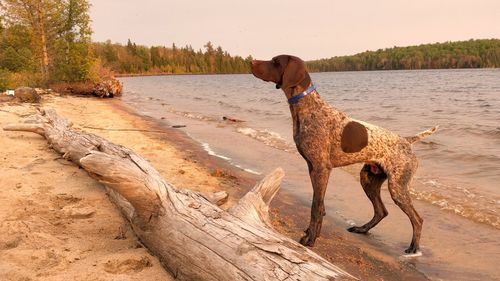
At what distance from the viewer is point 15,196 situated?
493 centimetres

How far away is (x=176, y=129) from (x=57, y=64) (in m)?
19.0

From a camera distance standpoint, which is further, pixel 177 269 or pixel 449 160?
pixel 449 160

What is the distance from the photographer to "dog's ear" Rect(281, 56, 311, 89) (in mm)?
4785

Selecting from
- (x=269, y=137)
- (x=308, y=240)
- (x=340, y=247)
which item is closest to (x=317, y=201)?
(x=308, y=240)

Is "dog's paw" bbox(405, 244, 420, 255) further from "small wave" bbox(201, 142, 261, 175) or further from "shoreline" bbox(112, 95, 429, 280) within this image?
"small wave" bbox(201, 142, 261, 175)

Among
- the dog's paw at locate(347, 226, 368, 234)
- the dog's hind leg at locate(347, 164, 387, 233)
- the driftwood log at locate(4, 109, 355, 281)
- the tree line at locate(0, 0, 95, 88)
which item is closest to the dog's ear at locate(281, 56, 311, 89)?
the driftwood log at locate(4, 109, 355, 281)

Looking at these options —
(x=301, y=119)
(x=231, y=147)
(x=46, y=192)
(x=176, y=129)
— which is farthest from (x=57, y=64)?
(x=301, y=119)

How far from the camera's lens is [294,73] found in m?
4.80

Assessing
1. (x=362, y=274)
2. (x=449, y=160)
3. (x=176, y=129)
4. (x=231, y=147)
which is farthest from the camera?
(x=176, y=129)

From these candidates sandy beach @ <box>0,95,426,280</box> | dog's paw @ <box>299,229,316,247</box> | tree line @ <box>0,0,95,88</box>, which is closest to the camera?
sandy beach @ <box>0,95,426,280</box>

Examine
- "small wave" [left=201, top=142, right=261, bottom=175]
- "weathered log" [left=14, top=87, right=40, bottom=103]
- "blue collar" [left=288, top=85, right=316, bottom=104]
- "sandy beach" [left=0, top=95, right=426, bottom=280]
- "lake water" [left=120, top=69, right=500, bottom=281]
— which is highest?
"blue collar" [left=288, top=85, right=316, bottom=104]

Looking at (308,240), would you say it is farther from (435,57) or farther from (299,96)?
(435,57)

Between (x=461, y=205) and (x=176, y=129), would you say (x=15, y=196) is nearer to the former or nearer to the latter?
(x=461, y=205)

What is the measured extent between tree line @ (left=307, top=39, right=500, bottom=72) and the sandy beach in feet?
421
